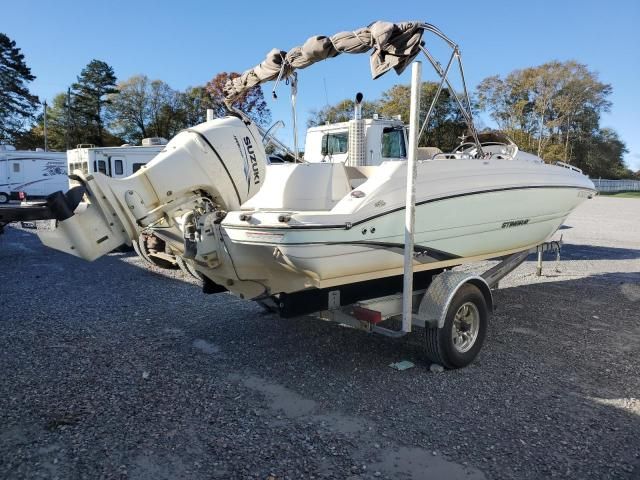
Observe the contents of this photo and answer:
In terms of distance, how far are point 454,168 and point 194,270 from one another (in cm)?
268

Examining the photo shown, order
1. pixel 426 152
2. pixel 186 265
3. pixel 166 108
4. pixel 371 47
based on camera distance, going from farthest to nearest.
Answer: pixel 166 108, pixel 426 152, pixel 186 265, pixel 371 47

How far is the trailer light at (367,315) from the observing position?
13.7ft

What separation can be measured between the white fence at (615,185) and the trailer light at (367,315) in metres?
50.2

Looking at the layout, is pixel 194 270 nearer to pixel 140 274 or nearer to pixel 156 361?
pixel 156 361

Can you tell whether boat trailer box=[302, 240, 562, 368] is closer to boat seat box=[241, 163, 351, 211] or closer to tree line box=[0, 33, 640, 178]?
boat seat box=[241, 163, 351, 211]

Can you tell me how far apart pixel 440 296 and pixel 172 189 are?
2.52 metres

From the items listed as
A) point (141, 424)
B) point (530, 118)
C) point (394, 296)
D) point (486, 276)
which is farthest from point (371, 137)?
point (530, 118)

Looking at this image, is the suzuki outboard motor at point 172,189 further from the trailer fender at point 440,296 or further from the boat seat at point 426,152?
the boat seat at point 426,152

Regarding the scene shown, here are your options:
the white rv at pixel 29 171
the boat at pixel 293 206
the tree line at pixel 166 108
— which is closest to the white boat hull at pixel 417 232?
the boat at pixel 293 206

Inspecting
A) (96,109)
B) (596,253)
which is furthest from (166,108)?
(596,253)

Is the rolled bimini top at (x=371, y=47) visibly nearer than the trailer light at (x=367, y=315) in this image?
Yes

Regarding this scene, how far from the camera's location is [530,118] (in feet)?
164

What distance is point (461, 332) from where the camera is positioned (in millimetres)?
4707

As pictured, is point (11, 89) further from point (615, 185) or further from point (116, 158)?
point (615, 185)
